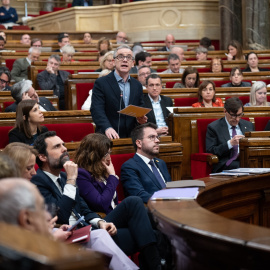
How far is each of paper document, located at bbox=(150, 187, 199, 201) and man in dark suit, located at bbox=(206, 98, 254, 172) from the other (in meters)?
1.95

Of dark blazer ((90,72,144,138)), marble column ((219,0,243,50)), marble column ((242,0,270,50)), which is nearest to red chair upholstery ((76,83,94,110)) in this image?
dark blazer ((90,72,144,138))

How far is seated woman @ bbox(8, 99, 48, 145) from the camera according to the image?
3.91 m

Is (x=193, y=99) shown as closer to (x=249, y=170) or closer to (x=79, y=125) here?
(x=79, y=125)

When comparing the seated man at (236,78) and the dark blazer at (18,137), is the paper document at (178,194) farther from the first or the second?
the seated man at (236,78)

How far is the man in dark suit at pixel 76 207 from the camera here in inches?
116

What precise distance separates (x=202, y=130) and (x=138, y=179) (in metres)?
1.37

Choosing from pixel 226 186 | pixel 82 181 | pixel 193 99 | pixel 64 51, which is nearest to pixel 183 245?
pixel 226 186

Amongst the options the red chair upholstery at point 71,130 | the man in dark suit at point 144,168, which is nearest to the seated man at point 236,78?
the red chair upholstery at point 71,130

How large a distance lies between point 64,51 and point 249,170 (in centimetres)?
493

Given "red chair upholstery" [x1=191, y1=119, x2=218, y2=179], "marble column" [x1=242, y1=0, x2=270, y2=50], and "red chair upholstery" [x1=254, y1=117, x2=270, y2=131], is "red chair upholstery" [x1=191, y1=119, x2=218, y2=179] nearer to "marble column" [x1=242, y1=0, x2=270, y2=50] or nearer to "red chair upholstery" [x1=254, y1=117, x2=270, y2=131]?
"red chair upholstery" [x1=254, y1=117, x2=270, y2=131]

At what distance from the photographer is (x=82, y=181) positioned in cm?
326

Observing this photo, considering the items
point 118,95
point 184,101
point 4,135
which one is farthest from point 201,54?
point 4,135

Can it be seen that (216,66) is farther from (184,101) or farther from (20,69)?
(20,69)

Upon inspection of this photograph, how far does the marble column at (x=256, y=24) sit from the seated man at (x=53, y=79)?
14.1ft
